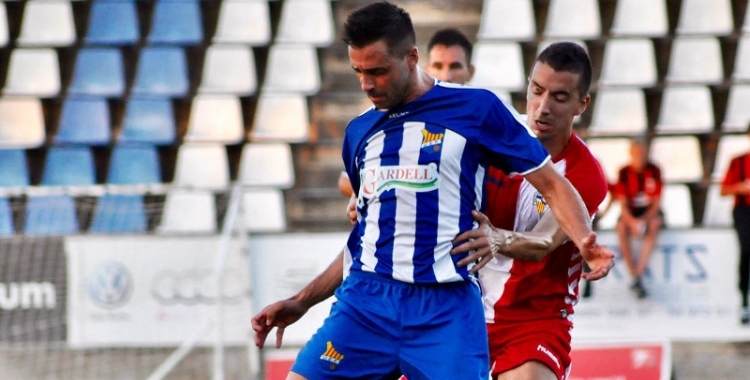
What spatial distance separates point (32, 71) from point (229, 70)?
1.77m

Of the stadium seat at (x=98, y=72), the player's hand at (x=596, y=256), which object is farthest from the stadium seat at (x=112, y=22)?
the player's hand at (x=596, y=256)

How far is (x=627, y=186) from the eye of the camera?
859 centimetres

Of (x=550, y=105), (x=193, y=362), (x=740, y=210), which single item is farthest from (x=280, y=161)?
(x=550, y=105)

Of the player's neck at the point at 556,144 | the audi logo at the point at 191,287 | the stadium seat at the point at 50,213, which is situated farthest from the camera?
the stadium seat at the point at 50,213

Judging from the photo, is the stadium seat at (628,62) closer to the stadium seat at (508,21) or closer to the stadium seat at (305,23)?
the stadium seat at (508,21)

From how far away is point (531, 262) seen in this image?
377 cm

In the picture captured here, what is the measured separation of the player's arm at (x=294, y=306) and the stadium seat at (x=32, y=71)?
750 cm

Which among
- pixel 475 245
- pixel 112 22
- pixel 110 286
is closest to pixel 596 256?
pixel 475 245

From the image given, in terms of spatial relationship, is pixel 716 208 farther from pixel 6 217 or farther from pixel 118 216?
pixel 6 217

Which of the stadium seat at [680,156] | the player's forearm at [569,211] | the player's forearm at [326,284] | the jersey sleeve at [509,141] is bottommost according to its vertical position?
the player's forearm at [326,284]

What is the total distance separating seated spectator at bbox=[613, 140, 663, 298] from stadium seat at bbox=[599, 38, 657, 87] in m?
1.60

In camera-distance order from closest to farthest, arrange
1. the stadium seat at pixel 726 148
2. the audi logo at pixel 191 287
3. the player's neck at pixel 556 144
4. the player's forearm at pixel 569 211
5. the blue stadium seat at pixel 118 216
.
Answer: the player's forearm at pixel 569 211 → the player's neck at pixel 556 144 → the audi logo at pixel 191 287 → the blue stadium seat at pixel 118 216 → the stadium seat at pixel 726 148

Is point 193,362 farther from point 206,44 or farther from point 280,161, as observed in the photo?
point 206,44

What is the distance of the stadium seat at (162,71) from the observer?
33.9ft
